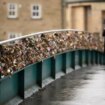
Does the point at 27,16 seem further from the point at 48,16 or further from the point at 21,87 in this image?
the point at 21,87

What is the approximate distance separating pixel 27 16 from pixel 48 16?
2103 millimetres

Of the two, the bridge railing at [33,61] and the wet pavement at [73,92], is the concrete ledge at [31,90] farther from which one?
the wet pavement at [73,92]

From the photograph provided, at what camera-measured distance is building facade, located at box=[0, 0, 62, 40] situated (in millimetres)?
49312

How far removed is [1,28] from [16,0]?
2947mm

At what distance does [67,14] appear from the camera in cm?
4834

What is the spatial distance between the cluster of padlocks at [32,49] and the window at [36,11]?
103 feet

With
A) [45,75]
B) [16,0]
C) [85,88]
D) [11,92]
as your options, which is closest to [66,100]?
[11,92]

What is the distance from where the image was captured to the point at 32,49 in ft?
40.9

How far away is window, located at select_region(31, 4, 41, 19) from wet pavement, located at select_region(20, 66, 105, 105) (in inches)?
1395

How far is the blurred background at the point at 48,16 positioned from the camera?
154 ft

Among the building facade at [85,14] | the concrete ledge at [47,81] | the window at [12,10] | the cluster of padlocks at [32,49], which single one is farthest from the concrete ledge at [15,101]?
the window at [12,10]

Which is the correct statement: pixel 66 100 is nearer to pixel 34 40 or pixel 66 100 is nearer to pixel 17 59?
pixel 17 59

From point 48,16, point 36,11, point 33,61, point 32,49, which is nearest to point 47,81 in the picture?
point 32,49

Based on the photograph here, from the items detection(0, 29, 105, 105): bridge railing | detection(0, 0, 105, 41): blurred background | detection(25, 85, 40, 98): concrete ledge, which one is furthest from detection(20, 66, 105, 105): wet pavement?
detection(0, 0, 105, 41): blurred background
